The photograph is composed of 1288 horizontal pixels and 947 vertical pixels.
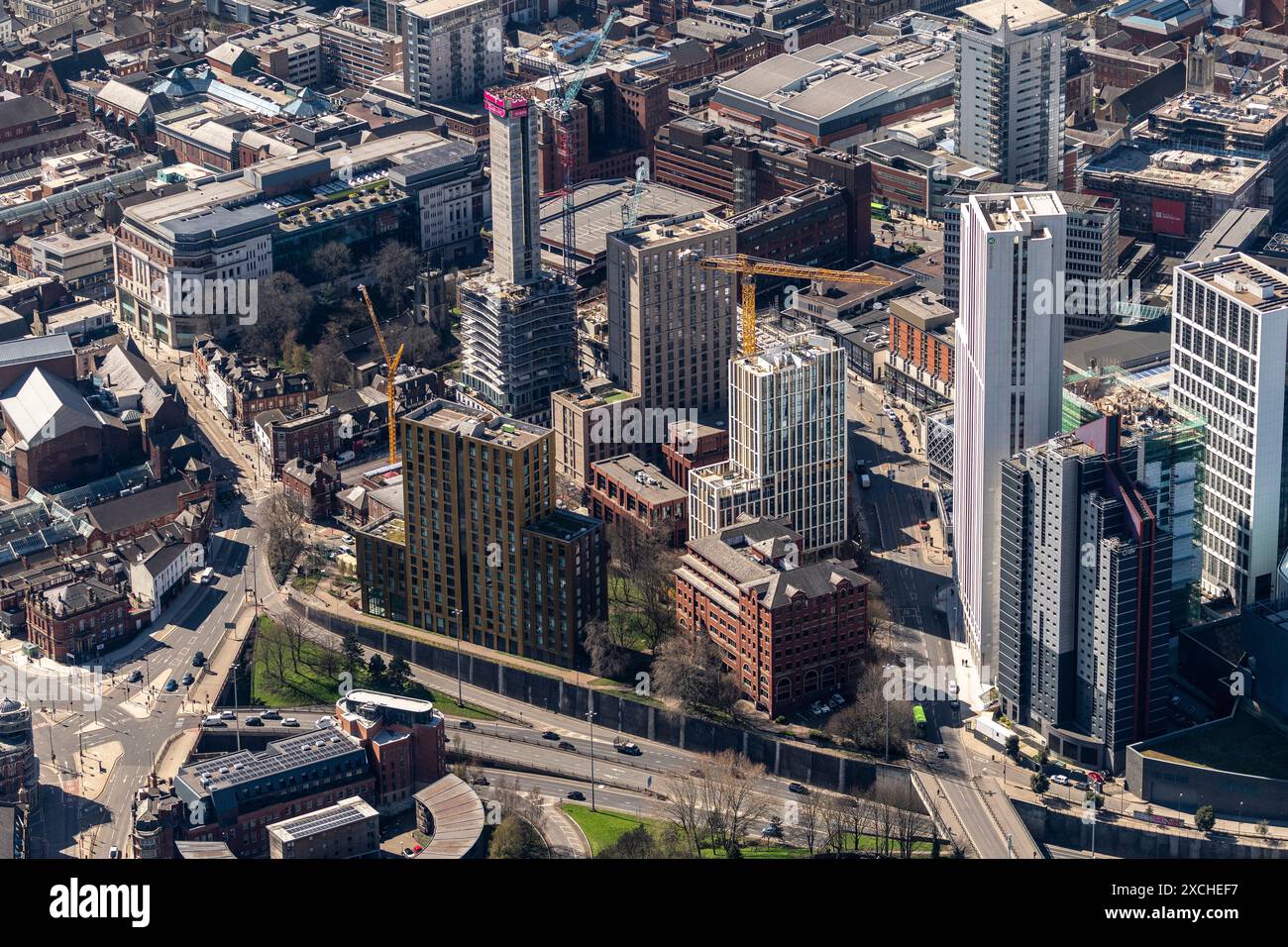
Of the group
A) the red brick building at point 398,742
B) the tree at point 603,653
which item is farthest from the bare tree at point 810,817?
the red brick building at point 398,742

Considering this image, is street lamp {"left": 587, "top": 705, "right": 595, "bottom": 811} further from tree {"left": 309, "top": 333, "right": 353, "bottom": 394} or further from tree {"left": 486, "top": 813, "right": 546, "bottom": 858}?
tree {"left": 309, "top": 333, "right": 353, "bottom": 394}

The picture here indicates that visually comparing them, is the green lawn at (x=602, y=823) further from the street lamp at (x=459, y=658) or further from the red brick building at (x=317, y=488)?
the red brick building at (x=317, y=488)

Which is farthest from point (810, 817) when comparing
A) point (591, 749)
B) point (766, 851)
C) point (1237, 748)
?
point (1237, 748)

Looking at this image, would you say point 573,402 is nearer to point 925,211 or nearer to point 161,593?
point 161,593

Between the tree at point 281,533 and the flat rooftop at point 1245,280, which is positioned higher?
the flat rooftop at point 1245,280

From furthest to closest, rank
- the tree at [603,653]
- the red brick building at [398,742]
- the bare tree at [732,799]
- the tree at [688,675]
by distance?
the tree at [603,653]
the tree at [688,675]
the red brick building at [398,742]
the bare tree at [732,799]

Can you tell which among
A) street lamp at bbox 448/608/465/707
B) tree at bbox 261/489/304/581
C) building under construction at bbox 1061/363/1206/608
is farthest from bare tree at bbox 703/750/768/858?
tree at bbox 261/489/304/581
